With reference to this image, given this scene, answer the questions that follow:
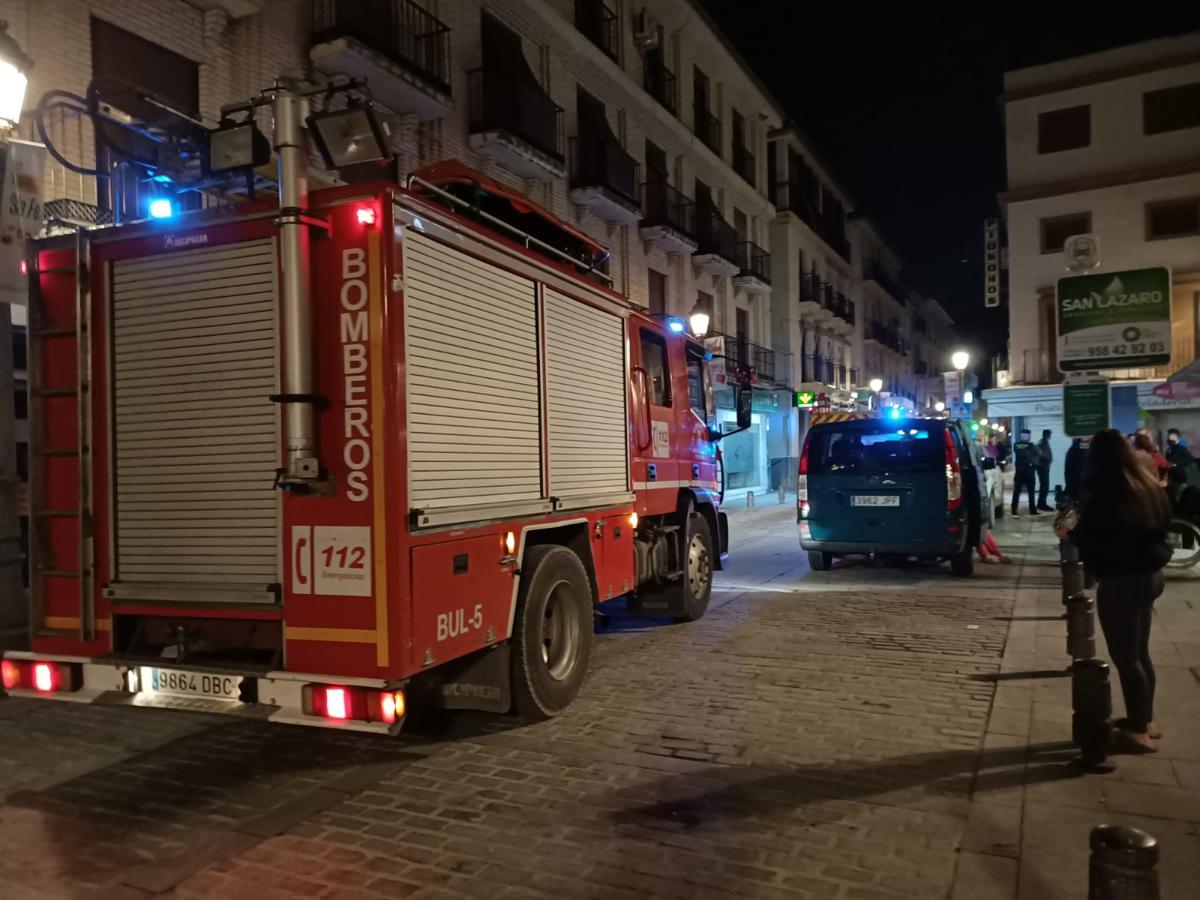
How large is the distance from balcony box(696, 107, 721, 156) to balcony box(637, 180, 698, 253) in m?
4.13

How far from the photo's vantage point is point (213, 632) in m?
4.46

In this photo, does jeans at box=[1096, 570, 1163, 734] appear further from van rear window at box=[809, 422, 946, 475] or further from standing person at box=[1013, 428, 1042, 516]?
standing person at box=[1013, 428, 1042, 516]

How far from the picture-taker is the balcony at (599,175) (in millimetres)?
19531

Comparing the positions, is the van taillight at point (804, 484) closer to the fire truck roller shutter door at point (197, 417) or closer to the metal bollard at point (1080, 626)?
the metal bollard at point (1080, 626)

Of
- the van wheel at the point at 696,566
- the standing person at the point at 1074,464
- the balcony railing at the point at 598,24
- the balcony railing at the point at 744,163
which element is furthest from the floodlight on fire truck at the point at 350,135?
the balcony railing at the point at 744,163

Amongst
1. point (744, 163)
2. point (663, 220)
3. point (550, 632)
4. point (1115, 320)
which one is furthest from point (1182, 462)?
point (744, 163)

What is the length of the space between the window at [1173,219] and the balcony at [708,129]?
13257mm

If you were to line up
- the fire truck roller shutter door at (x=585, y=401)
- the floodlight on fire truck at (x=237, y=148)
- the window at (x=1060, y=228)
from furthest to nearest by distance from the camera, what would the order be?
the window at (x=1060, y=228)
the fire truck roller shutter door at (x=585, y=401)
the floodlight on fire truck at (x=237, y=148)

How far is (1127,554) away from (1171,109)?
27.1 m

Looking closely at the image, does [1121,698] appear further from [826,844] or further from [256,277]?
[256,277]

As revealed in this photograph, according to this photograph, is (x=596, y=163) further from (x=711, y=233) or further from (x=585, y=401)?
(x=585, y=401)

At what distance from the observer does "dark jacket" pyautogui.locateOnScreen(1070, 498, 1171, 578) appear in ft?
14.7

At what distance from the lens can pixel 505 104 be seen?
16.3 m

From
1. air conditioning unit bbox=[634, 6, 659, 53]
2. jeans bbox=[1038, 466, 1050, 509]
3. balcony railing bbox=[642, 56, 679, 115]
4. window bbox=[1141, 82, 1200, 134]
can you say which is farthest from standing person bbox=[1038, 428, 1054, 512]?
air conditioning unit bbox=[634, 6, 659, 53]
